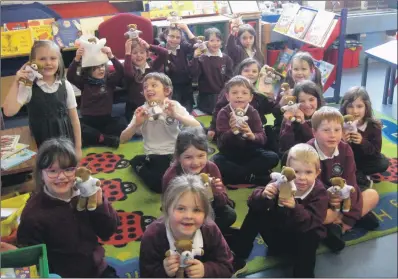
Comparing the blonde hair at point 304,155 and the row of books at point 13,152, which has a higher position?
the blonde hair at point 304,155

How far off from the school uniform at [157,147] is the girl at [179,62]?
108 centimetres

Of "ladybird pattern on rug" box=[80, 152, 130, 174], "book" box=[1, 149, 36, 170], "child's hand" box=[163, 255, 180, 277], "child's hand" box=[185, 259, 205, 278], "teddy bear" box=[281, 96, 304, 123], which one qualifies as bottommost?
"ladybird pattern on rug" box=[80, 152, 130, 174]

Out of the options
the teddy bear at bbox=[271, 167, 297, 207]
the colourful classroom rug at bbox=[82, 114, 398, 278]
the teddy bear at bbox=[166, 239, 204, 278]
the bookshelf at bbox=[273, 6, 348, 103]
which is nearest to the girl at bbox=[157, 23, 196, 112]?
the colourful classroom rug at bbox=[82, 114, 398, 278]

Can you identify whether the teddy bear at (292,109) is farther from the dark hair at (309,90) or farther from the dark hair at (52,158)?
the dark hair at (52,158)

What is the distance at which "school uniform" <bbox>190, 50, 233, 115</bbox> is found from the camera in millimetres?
3525

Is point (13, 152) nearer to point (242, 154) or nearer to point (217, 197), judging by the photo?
point (217, 197)

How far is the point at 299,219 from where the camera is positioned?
174 centimetres

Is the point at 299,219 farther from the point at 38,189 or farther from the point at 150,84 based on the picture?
the point at 150,84

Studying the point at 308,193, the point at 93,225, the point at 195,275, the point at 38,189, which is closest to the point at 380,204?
the point at 308,193

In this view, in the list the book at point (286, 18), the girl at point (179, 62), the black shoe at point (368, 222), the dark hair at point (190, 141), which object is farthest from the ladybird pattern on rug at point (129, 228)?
the book at point (286, 18)

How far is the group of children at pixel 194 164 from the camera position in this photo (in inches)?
58.0

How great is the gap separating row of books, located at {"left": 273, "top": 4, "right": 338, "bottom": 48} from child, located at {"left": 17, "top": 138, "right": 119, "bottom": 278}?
8.57ft

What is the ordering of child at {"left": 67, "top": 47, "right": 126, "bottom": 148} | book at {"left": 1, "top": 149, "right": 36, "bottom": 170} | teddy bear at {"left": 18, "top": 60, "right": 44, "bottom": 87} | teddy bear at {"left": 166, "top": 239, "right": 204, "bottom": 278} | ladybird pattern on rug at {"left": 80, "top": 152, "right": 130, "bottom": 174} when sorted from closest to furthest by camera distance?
teddy bear at {"left": 166, "top": 239, "right": 204, "bottom": 278} < book at {"left": 1, "top": 149, "right": 36, "bottom": 170} < teddy bear at {"left": 18, "top": 60, "right": 44, "bottom": 87} < ladybird pattern on rug at {"left": 80, "top": 152, "right": 130, "bottom": 174} < child at {"left": 67, "top": 47, "right": 126, "bottom": 148}

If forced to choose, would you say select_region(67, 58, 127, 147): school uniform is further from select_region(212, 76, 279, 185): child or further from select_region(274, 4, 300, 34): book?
select_region(274, 4, 300, 34): book
